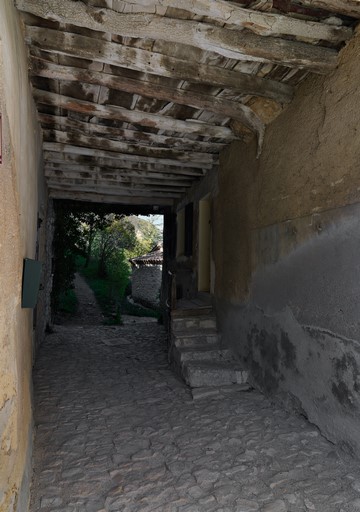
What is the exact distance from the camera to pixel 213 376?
449 centimetres

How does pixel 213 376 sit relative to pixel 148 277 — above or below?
below

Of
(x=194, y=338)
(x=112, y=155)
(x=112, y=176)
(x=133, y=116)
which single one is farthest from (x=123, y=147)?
(x=194, y=338)

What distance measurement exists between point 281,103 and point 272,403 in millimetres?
3103

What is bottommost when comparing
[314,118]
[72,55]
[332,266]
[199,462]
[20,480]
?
[199,462]

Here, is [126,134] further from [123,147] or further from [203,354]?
[203,354]

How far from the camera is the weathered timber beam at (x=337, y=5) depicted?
2344 mm

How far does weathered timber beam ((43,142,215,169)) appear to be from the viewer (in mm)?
5031

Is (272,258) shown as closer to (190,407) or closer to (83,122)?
(190,407)

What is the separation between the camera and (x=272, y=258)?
397 centimetres

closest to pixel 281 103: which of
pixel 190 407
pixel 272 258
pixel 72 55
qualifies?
pixel 272 258

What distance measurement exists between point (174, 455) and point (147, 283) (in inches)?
685

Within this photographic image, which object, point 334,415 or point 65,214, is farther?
point 65,214

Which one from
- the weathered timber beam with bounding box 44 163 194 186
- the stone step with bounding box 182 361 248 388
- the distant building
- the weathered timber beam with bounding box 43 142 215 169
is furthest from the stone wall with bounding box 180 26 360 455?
the distant building

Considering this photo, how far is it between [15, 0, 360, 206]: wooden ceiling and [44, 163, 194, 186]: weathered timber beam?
85 cm
